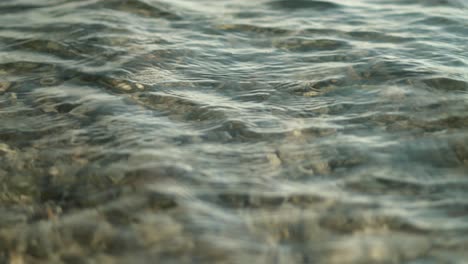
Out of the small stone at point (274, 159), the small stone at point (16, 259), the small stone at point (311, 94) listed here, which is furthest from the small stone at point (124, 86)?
the small stone at point (16, 259)

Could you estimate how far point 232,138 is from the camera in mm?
4590

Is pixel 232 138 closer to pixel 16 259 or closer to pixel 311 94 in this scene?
pixel 311 94

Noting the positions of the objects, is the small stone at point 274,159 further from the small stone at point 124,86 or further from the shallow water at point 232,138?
the small stone at point 124,86

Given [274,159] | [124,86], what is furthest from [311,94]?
[124,86]

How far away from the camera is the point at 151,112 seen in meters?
5.02

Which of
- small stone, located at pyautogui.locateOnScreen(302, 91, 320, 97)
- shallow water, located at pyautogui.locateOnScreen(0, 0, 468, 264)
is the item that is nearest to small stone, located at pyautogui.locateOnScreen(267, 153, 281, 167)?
shallow water, located at pyautogui.locateOnScreen(0, 0, 468, 264)

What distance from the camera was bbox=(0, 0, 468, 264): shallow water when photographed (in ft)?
11.3

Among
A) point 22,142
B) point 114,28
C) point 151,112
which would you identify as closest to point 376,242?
point 151,112

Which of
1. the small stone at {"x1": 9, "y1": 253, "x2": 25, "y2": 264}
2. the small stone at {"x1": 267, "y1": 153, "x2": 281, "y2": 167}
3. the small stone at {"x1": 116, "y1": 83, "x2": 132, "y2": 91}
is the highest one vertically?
the small stone at {"x1": 116, "y1": 83, "x2": 132, "y2": 91}

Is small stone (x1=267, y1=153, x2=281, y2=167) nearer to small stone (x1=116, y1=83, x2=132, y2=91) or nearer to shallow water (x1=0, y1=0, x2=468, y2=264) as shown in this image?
shallow water (x1=0, y1=0, x2=468, y2=264)

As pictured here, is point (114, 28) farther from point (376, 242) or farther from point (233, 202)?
point (376, 242)

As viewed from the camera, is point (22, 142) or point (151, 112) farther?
point (151, 112)

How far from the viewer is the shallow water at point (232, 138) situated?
3459mm

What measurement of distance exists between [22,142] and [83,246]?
147cm
